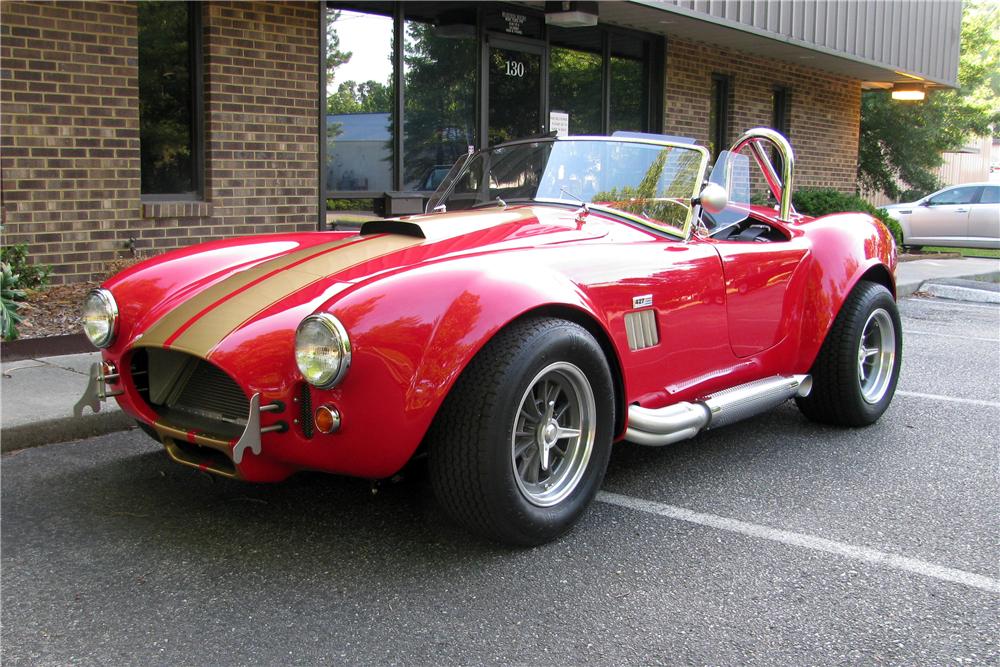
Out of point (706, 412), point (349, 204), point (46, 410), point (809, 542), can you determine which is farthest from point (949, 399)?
point (349, 204)

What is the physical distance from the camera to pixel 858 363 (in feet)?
16.2

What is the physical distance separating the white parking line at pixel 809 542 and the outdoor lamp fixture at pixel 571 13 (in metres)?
7.13

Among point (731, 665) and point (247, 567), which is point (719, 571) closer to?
point (731, 665)

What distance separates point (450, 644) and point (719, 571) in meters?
1.03

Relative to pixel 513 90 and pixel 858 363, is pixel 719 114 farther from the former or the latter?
pixel 858 363

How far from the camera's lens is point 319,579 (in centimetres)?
310

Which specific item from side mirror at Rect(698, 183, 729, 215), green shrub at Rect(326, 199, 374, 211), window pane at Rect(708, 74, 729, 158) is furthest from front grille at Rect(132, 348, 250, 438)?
window pane at Rect(708, 74, 729, 158)

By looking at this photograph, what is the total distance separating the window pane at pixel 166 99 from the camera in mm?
7832

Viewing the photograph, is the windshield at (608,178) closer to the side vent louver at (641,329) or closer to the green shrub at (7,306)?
the side vent louver at (641,329)

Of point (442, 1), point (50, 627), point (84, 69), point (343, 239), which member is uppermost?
point (442, 1)

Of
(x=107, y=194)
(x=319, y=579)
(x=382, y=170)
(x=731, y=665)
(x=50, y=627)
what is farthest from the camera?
(x=382, y=170)

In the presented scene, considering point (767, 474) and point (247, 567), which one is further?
point (767, 474)

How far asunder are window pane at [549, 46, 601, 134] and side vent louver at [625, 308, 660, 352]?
821 centimetres

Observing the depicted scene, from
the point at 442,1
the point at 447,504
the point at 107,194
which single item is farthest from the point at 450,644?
the point at 442,1
